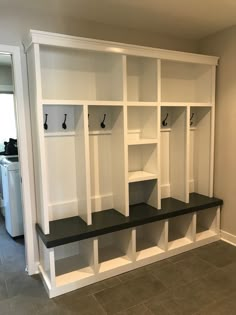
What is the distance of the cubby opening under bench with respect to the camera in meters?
2.34

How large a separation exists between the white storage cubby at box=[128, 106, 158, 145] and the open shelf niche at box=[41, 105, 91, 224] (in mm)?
620

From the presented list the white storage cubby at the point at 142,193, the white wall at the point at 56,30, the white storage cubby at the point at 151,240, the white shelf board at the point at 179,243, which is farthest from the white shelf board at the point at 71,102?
the white shelf board at the point at 179,243

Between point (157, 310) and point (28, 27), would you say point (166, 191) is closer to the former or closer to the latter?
point (157, 310)

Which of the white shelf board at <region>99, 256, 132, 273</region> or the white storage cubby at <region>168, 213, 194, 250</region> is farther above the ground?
the white storage cubby at <region>168, 213, 194, 250</region>

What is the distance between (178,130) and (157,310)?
1847 millimetres

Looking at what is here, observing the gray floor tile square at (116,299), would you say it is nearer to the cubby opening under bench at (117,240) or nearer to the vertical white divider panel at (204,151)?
the cubby opening under bench at (117,240)

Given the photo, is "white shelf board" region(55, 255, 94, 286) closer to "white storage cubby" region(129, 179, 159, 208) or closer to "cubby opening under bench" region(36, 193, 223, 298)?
"cubby opening under bench" region(36, 193, 223, 298)

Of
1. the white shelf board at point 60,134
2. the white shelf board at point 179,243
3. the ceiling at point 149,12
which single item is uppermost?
the ceiling at point 149,12

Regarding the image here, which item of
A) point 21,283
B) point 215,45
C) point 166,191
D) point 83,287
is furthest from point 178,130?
point 21,283

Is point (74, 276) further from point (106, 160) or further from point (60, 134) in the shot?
point (60, 134)

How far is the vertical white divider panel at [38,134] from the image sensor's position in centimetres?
215

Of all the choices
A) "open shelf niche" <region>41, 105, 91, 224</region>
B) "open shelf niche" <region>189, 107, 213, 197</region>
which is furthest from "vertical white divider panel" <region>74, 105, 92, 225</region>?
"open shelf niche" <region>189, 107, 213, 197</region>

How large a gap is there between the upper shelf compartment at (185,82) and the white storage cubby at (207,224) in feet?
4.48

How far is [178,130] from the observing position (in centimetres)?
308
